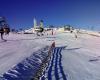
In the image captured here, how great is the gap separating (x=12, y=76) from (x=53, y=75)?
3520mm

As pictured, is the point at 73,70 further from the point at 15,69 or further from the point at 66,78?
the point at 15,69

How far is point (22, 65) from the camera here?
86.4 ft

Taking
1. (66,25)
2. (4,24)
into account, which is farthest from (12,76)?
(66,25)

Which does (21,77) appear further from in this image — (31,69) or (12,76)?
(31,69)

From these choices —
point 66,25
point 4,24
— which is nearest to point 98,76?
point 4,24

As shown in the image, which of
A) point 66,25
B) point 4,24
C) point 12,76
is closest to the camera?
point 12,76

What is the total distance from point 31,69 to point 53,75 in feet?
11.8

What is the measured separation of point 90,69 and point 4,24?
38051mm

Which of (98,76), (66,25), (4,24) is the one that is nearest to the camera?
(98,76)

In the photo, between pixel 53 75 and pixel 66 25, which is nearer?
pixel 53 75

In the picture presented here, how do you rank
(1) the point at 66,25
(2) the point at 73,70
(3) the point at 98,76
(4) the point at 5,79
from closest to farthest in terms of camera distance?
(4) the point at 5,79
(3) the point at 98,76
(2) the point at 73,70
(1) the point at 66,25

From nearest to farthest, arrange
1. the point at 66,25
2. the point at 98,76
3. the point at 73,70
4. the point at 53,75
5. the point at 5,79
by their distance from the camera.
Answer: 1. the point at 5,79
2. the point at 53,75
3. the point at 98,76
4. the point at 73,70
5. the point at 66,25

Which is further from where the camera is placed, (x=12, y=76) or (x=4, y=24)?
(x=4, y=24)

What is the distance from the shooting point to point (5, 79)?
62.8 feet
